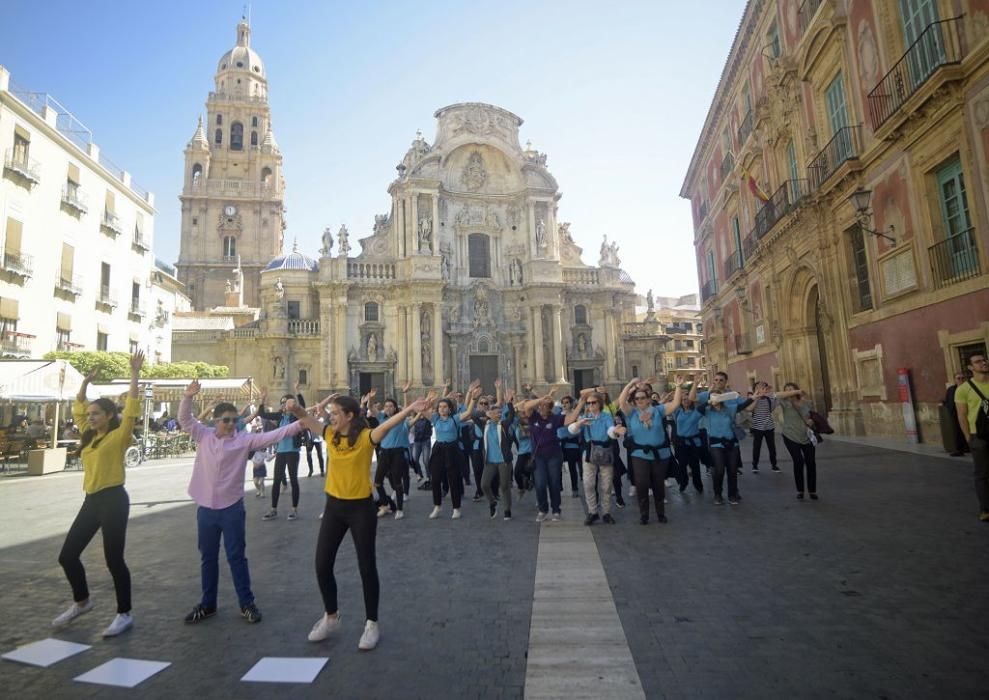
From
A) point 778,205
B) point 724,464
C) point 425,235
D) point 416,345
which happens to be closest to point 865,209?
point 778,205

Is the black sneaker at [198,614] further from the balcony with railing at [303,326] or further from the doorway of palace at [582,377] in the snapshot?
the doorway of palace at [582,377]

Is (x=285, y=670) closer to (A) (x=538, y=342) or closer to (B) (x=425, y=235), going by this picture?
(A) (x=538, y=342)

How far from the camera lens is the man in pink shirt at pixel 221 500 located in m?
4.43

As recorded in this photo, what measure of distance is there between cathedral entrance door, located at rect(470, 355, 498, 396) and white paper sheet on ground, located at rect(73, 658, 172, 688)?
31964mm

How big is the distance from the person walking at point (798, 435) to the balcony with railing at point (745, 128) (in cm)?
1685

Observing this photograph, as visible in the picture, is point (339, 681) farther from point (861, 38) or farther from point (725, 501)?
point (861, 38)

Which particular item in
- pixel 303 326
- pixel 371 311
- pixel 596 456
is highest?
pixel 371 311

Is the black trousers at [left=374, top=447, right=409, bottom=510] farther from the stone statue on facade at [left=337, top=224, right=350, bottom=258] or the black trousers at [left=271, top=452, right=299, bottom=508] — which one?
the stone statue on facade at [left=337, top=224, right=350, bottom=258]

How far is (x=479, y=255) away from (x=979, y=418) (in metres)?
33.0

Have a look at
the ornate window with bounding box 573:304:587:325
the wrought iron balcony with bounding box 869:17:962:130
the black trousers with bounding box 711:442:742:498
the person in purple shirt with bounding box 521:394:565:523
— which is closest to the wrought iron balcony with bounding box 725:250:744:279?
the wrought iron balcony with bounding box 869:17:962:130

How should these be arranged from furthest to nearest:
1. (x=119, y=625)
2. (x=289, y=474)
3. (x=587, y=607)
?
(x=289, y=474)
(x=587, y=607)
(x=119, y=625)

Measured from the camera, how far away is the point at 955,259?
1115cm

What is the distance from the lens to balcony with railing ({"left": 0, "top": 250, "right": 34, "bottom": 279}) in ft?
66.9

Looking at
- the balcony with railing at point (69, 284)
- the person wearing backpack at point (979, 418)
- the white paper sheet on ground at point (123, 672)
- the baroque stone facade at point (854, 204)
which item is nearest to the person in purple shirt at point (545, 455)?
the person wearing backpack at point (979, 418)
